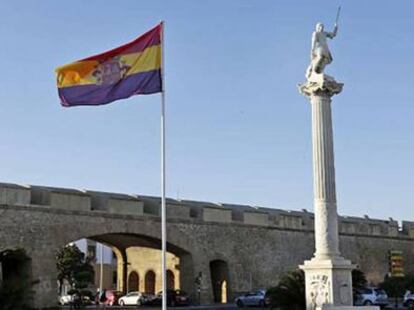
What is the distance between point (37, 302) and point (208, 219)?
12.3 meters

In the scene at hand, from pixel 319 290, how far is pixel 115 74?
7.48m

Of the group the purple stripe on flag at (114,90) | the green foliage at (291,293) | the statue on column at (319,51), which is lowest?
the green foliage at (291,293)

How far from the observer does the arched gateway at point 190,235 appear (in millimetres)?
34969

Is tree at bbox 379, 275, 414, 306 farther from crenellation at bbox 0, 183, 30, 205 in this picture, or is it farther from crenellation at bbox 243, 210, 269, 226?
crenellation at bbox 0, 183, 30, 205

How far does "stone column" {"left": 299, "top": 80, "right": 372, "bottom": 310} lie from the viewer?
1834 cm

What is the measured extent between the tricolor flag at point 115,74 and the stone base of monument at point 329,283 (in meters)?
6.15

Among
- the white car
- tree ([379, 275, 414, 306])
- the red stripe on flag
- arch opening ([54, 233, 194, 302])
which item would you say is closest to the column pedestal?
the red stripe on flag

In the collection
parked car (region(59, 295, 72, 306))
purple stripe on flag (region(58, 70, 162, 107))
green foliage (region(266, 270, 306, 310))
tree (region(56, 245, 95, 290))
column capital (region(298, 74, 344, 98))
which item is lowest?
parked car (region(59, 295, 72, 306))

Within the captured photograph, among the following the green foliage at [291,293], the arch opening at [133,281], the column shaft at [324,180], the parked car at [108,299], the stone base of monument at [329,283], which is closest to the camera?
the stone base of monument at [329,283]

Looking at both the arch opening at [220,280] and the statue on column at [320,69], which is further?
the arch opening at [220,280]

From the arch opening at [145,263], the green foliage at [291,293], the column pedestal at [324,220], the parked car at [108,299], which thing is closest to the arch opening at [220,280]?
the arch opening at [145,263]

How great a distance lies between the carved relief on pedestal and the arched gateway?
1758 centimetres

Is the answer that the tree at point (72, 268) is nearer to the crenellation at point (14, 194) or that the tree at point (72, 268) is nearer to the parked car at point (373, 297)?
the crenellation at point (14, 194)

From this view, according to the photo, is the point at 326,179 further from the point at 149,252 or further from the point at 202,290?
the point at 149,252
